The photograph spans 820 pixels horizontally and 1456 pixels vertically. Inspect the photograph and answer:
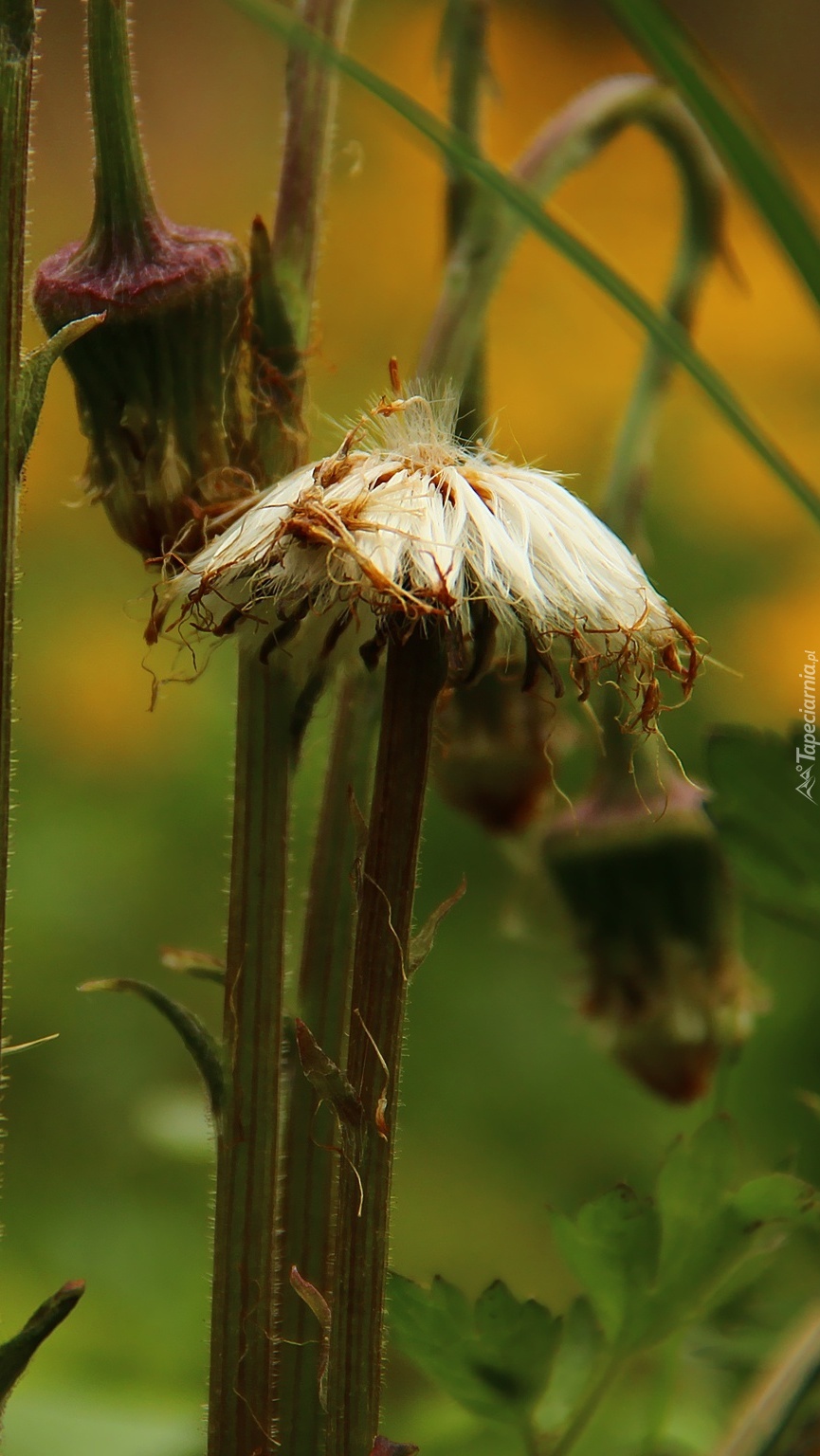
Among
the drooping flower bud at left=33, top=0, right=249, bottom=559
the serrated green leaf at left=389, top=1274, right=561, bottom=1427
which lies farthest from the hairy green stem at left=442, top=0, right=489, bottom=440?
the serrated green leaf at left=389, top=1274, right=561, bottom=1427

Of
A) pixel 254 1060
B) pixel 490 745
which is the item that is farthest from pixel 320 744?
pixel 254 1060

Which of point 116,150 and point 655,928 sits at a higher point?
point 116,150

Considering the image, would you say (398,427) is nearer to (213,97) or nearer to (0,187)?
(0,187)

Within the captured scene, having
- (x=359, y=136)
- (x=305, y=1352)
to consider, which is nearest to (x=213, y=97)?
(x=359, y=136)

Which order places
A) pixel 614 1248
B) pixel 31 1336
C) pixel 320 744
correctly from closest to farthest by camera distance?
pixel 31 1336, pixel 614 1248, pixel 320 744

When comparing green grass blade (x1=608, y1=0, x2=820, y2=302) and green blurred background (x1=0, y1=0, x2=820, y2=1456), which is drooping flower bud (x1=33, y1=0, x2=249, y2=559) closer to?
green grass blade (x1=608, y1=0, x2=820, y2=302)

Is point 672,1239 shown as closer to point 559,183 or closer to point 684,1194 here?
point 684,1194

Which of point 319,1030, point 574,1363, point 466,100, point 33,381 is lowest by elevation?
point 574,1363
